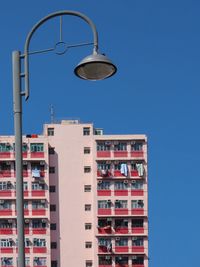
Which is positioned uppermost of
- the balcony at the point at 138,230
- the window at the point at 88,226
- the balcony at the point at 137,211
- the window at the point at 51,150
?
the window at the point at 51,150

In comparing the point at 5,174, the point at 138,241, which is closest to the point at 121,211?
the point at 138,241

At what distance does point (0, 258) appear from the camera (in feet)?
198

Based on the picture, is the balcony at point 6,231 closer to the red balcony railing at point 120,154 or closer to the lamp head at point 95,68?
the red balcony railing at point 120,154

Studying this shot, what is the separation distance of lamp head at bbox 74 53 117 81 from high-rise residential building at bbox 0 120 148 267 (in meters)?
50.8

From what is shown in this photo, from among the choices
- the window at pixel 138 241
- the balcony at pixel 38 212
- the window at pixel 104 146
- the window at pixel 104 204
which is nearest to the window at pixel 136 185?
the window at pixel 104 204

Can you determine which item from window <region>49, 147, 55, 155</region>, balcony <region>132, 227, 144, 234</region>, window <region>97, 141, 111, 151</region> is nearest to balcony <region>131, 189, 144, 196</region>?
balcony <region>132, 227, 144, 234</region>

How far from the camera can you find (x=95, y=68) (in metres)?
10.6

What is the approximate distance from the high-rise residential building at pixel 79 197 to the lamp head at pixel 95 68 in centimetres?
5080

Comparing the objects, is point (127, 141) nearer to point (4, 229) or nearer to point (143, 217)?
point (143, 217)

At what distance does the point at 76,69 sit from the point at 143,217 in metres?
52.1

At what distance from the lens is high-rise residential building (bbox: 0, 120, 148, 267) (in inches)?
2416

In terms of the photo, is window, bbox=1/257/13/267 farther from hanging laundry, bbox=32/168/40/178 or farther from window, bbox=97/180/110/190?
window, bbox=97/180/110/190

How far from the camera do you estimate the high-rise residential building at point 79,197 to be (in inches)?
2416

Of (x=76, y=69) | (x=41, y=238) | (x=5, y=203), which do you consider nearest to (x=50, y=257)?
(x=41, y=238)
